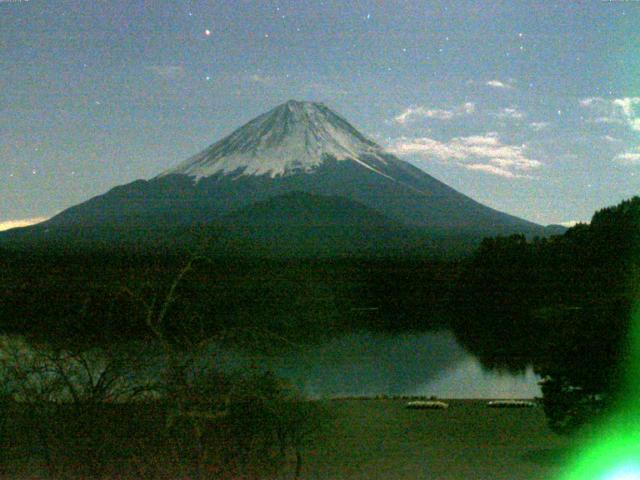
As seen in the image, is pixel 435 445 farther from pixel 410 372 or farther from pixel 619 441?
pixel 410 372

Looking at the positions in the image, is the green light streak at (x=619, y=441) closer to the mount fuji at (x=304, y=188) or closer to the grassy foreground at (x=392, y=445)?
the grassy foreground at (x=392, y=445)

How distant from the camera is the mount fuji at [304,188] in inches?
1866

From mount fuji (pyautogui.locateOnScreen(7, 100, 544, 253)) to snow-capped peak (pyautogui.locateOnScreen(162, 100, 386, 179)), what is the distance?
4.6 inches

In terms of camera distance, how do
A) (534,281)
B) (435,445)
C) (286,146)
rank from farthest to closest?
1. (286,146)
2. (534,281)
3. (435,445)

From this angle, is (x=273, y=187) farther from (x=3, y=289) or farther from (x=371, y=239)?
(x=3, y=289)

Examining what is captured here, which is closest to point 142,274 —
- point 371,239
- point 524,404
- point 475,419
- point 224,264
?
point 224,264

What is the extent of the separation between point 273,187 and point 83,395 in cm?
6784

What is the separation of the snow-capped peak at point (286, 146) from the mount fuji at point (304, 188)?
4.6 inches

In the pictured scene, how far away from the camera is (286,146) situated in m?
78.2

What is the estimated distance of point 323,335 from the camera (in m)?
4.07

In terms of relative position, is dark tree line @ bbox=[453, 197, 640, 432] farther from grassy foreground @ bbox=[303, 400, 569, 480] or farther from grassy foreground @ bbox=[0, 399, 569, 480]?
grassy foreground @ bbox=[0, 399, 569, 480]

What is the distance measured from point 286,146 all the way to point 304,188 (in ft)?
33.6

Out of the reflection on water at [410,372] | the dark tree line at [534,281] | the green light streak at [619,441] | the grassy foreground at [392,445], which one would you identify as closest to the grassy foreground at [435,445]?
the grassy foreground at [392,445]

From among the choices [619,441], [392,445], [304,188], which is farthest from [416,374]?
[304,188]
